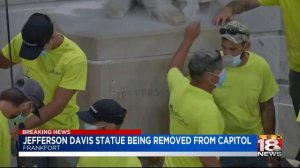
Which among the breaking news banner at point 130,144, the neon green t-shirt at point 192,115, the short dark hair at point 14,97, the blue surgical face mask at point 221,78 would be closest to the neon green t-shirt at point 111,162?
the breaking news banner at point 130,144

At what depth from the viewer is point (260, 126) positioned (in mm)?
3840

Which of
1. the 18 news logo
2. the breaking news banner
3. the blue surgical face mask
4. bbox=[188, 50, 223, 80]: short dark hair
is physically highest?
bbox=[188, 50, 223, 80]: short dark hair

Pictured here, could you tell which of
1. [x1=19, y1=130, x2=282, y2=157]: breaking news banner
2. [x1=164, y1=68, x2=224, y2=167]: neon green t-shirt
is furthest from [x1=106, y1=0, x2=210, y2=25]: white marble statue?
[x1=19, y1=130, x2=282, y2=157]: breaking news banner

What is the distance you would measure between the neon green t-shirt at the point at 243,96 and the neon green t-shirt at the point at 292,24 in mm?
230

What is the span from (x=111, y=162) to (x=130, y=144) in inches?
6.5

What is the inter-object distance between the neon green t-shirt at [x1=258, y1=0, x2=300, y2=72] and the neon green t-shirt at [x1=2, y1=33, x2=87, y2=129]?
1037 millimetres

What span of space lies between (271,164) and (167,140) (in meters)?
0.49

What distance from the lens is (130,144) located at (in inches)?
131

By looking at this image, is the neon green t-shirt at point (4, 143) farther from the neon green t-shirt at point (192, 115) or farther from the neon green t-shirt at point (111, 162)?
the neon green t-shirt at point (192, 115)

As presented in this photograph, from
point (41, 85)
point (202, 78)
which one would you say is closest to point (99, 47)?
point (41, 85)

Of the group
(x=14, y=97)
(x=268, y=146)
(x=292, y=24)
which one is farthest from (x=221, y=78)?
(x=14, y=97)

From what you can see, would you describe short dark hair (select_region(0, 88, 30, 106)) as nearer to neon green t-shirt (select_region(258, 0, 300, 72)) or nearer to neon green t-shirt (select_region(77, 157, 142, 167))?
neon green t-shirt (select_region(77, 157, 142, 167))

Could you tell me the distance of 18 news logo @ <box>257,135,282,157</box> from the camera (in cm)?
347

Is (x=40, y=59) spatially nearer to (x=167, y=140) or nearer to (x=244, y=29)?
(x=167, y=140)
